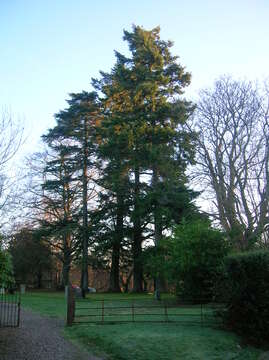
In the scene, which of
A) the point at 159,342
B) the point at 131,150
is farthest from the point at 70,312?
A: the point at 131,150

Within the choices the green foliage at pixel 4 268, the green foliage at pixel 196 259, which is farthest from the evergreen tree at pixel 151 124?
the green foliage at pixel 4 268

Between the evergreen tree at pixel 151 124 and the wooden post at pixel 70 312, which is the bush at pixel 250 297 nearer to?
the wooden post at pixel 70 312

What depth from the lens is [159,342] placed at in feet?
39.0

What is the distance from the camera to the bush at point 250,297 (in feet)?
45.6

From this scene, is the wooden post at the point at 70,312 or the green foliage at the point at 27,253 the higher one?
the green foliage at the point at 27,253

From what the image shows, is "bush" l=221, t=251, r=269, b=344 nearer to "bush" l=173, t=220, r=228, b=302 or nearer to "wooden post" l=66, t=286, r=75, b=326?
"wooden post" l=66, t=286, r=75, b=326

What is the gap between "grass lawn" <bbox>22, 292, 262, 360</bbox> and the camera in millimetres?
11038

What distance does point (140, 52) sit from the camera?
106 ft

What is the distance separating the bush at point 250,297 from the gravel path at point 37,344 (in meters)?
6.24

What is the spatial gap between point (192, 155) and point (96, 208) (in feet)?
45.1

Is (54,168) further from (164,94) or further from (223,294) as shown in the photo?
(223,294)

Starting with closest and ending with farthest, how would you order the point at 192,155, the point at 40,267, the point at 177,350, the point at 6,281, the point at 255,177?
the point at 177,350, the point at 6,281, the point at 255,177, the point at 192,155, the point at 40,267

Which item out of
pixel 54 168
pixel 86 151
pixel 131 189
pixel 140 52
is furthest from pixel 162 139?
pixel 54 168

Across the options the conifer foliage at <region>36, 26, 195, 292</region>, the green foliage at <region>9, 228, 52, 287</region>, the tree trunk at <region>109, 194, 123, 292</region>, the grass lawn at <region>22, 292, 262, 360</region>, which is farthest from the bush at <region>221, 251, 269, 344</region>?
the green foliage at <region>9, 228, 52, 287</region>
